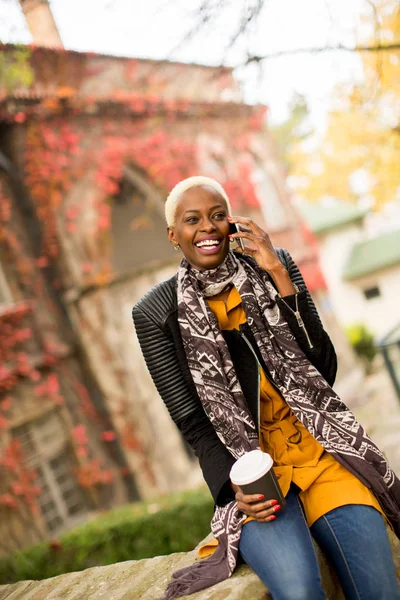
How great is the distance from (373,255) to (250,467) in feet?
90.0

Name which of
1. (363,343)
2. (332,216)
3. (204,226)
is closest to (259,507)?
(204,226)

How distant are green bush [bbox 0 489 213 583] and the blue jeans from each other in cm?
406

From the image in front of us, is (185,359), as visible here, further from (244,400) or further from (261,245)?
(261,245)

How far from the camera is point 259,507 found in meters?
2.23

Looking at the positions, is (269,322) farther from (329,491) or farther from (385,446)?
(385,446)

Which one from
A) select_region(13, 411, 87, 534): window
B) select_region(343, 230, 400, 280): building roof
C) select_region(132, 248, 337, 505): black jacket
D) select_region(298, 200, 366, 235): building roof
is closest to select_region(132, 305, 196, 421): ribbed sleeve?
select_region(132, 248, 337, 505): black jacket

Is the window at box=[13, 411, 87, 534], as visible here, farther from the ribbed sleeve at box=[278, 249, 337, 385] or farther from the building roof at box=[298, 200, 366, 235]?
the building roof at box=[298, 200, 366, 235]

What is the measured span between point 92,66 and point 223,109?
370cm

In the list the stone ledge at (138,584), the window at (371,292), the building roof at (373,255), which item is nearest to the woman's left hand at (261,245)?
the stone ledge at (138,584)

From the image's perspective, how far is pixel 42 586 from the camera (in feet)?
10.6

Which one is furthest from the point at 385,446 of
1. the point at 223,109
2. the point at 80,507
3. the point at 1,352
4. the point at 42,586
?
the point at 223,109

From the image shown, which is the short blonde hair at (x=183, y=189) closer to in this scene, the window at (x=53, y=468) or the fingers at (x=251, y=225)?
the fingers at (x=251, y=225)

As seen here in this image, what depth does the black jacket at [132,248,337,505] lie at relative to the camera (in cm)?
265

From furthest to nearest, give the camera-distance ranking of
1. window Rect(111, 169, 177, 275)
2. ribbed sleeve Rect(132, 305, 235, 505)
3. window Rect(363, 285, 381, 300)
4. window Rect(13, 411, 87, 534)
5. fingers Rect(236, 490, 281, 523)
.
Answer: window Rect(363, 285, 381, 300) → window Rect(111, 169, 177, 275) → window Rect(13, 411, 87, 534) → ribbed sleeve Rect(132, 305, 235, 505) → fingers Rect(236, 490, 281, 523)
